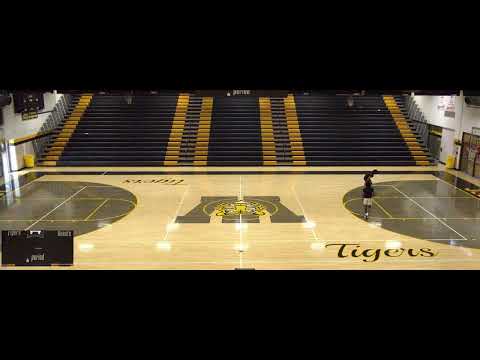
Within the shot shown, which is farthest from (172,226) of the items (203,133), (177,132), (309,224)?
(177,132)

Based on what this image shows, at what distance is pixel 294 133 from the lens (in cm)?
2336

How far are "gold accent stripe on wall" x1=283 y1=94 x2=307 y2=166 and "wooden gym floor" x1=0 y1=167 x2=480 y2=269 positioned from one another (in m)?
1.95

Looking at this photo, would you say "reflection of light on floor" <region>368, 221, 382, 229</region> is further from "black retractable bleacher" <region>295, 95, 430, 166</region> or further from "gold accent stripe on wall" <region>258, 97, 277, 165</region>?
"gold accent stripe on wall" <region>258, 97, 277, 165</region>

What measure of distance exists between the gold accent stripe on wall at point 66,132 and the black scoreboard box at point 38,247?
15933 millimetres

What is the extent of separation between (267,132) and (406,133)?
7.05 meters

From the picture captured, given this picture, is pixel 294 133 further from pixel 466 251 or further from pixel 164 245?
pixel 164 245

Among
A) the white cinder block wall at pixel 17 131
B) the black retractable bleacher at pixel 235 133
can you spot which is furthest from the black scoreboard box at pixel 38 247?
the black retractable bleacher at pixel 235 133

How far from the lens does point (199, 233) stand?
11.5 metres

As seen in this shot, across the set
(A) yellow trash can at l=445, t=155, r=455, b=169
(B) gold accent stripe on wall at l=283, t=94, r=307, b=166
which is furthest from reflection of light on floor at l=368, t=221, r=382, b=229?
(A) yellow trash can at l=445, t=155, r=455, b=169

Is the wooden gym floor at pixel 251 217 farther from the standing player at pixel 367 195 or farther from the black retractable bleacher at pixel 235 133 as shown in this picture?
the black retractable bleacher at pixel 235 133

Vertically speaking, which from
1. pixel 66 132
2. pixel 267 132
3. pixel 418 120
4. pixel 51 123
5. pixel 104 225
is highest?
pixel 418 120

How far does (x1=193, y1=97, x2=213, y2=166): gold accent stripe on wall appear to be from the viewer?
21.5 meters

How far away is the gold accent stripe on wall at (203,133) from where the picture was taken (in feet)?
70.4
